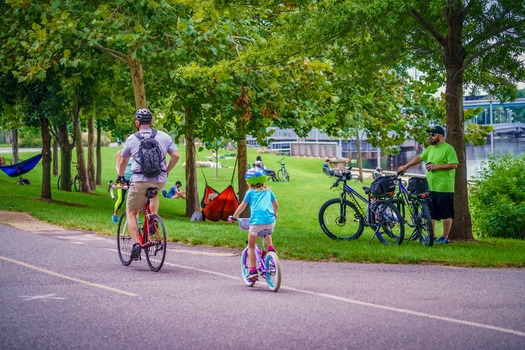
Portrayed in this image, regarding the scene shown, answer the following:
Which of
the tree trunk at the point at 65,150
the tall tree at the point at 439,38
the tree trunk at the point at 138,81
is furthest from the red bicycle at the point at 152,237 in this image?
the tree trunk at the point at 65,150

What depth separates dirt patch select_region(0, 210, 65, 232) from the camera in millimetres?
17859

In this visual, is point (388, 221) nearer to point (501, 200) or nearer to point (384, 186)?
point (384, 186)

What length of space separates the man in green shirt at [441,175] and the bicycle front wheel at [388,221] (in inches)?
25.9

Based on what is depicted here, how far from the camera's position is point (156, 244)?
11.0 meters

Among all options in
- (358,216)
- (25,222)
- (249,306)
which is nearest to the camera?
(249,306)

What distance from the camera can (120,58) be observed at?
22031 mm

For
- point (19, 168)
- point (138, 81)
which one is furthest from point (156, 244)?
point (19, 168)

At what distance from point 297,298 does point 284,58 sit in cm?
816

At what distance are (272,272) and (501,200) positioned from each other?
45.3ft

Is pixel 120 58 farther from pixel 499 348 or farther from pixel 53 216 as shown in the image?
pixel 499 348

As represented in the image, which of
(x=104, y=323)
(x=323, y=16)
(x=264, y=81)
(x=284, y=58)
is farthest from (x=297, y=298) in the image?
(x=264, y=81)

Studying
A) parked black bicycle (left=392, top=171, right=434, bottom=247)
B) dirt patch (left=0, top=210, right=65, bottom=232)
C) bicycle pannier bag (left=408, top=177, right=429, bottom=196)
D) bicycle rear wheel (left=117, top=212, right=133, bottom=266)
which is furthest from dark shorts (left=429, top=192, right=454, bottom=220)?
dirt patch (left=0, top=210, right=65, bottom=232)

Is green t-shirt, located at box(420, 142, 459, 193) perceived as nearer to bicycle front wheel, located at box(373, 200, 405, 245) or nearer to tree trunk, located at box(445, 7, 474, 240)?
bicycle front wheel, located at box(373, 200, 405, 245)

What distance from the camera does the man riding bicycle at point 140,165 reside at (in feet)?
36.0
